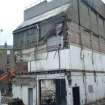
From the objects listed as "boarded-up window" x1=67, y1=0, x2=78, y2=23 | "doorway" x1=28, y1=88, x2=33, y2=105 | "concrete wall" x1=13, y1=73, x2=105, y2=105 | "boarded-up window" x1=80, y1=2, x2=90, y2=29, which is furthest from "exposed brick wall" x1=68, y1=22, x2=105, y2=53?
"doorway" x1=28, y1=88, x2=33, y2=105

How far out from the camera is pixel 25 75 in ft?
75.4

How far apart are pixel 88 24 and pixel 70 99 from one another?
9.13 m

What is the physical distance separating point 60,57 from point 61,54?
0.97 feet

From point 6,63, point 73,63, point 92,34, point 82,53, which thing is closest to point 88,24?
point 92,34

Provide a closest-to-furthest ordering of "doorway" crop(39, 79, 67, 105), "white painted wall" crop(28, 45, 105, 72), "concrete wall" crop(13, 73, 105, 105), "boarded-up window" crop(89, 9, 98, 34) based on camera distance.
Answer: "concrete wall" crop(13, 73, 105, 105), "white painted wall" crop(28, 45, 105, 72), "doorway" crop(39, 79, 67, 105), "boarded-up window" crop(89, 9, 98, 34)

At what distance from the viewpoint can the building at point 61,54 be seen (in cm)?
1919

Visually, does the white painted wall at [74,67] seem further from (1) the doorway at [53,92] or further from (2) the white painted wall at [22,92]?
(1) the doorway at [53,92]

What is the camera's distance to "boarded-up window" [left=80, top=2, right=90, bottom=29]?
22219mm

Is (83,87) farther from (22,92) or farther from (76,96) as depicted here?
(22,92)

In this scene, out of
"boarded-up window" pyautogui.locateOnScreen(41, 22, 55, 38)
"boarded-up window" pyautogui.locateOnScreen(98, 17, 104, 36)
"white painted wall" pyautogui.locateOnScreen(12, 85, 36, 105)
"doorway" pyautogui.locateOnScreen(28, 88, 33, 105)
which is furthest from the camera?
"boarded-up window" pyautogui.locateOnScreen(98, 17, 104, 36)

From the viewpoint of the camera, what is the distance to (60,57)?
1927 centimetres

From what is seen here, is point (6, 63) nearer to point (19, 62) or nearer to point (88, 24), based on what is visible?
point (19, 62)

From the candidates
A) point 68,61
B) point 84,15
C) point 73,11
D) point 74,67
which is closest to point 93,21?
point 84,15

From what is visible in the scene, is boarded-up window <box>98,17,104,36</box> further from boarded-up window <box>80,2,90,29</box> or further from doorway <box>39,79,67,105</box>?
doorway <box>39,79,67,105</box>
